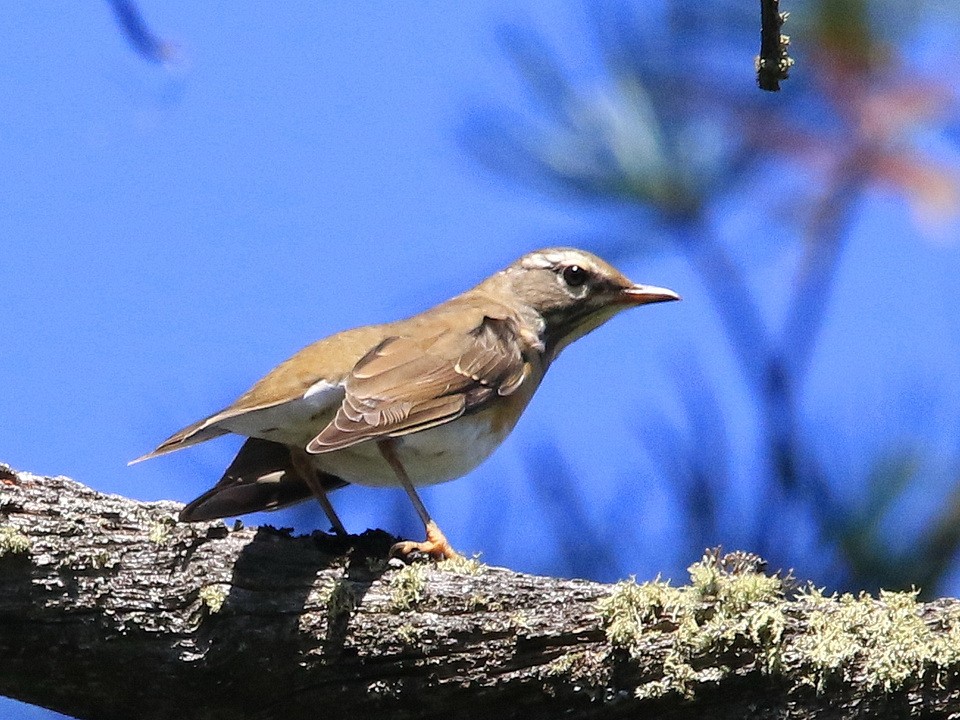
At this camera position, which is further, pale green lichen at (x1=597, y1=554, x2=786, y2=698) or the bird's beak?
the bird's beak

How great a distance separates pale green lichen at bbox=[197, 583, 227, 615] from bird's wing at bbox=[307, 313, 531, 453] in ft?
1.89

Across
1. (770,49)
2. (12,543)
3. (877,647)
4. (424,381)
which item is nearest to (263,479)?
(424,381)

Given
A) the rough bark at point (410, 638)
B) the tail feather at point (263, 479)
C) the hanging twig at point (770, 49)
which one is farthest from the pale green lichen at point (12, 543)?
the hanging twig at point (770, 49)

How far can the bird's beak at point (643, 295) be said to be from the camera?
5.84 meters

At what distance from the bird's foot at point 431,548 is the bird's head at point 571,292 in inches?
70.4

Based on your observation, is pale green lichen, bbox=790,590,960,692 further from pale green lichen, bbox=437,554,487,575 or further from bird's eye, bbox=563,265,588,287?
bird's eye, bbox=563,265,588,287

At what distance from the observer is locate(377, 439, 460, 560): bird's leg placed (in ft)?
13.7

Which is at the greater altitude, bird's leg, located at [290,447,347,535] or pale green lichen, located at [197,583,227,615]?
bird's leg, located at [290,447,347,535]

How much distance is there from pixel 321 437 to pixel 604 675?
1245mm

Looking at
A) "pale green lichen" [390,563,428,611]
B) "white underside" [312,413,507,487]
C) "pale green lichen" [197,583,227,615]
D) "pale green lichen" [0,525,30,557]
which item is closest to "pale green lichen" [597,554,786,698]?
"pale green lichen" [390,563,428,611]

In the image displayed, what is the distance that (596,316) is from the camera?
6078 mm

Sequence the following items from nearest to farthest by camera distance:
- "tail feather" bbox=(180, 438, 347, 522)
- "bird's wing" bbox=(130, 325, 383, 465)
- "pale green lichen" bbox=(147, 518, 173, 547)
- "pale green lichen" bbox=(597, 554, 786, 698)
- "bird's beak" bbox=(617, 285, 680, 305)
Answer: "pale green lichen" bbox=(597, 554, 786, 698) → "pale green lichen" bbox=(147, 518, 173, 547) → "bird's wing" bbox=(130, 325, 383, 465) → "tail feather" bbox=(180, 438, 347, 522) → "bird's beak" bbox=(617, 285, 680, 305)

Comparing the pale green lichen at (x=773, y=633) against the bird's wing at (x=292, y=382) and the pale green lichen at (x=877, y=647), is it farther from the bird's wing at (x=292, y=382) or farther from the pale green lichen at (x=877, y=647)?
the bird's wing at (x=292, y=382)

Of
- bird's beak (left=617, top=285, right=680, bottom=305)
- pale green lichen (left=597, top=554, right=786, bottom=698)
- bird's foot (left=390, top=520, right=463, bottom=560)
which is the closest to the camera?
pale green lichen (left=597, top=554, right=786, bottom=698)
